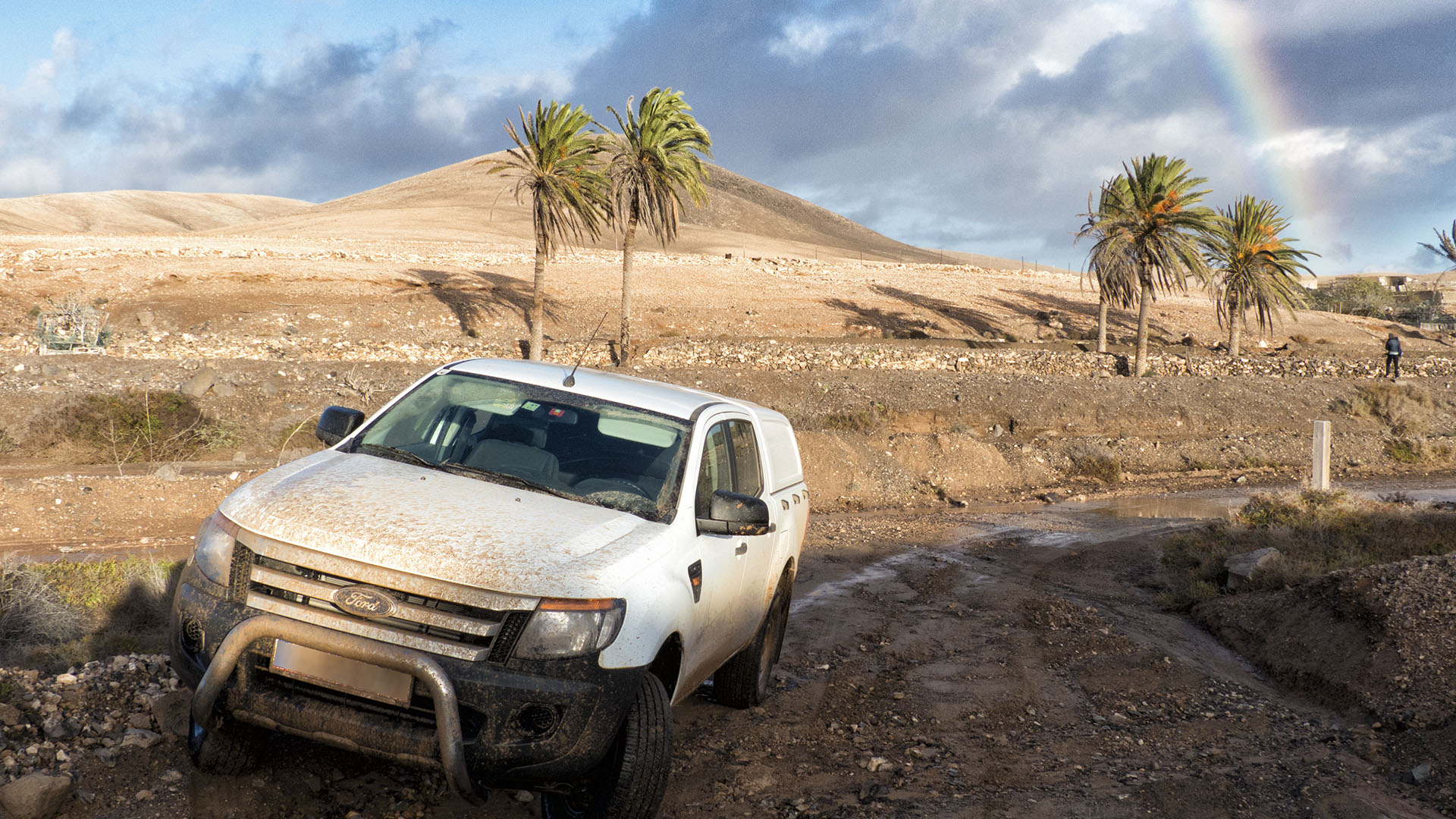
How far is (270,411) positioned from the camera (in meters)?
21.3

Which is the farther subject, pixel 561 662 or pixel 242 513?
pixel 242 513

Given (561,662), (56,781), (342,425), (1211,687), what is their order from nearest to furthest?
(561,662), (56,781), (342,425), (1211,687)

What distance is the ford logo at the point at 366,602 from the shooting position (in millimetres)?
3484

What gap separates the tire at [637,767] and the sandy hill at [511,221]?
5280cm

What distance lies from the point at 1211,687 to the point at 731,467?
164 inches

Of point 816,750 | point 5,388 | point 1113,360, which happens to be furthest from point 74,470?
point 1113,360

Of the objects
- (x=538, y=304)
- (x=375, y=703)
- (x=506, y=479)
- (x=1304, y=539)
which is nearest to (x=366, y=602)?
(x=375, y=703)

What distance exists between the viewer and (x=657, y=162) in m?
28.4

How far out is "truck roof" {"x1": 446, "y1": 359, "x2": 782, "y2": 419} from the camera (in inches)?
198

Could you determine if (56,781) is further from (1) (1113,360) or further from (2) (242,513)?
(1) (1113,360)

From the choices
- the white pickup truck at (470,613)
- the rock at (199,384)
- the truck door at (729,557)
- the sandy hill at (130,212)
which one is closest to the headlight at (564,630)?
the white pickup truck at (470,613)

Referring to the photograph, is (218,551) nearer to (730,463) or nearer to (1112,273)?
(730,463)

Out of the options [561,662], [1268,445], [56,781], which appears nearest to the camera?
[561,662]

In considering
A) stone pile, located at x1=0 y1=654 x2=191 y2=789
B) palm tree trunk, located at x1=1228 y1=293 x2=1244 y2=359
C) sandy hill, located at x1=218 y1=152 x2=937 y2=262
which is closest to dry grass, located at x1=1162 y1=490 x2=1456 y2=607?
stone pile, located at x1=0 y1=654 x2=191 y2=789
